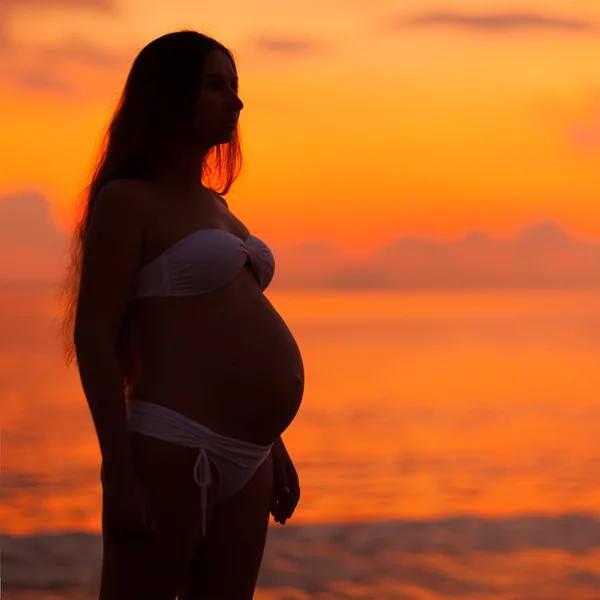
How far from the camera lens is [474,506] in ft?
37.7

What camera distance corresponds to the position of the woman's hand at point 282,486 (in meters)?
3.02

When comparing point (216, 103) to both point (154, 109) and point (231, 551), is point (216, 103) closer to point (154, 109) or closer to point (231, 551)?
point (154, 109)

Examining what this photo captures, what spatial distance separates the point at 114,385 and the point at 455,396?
25.5 m

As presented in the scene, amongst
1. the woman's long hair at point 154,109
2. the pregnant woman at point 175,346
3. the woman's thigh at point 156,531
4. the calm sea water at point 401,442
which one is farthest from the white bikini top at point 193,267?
the calm sea water at point 401,442

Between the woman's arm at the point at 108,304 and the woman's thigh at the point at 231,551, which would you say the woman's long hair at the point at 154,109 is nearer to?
the woman's arm at the point at 108,304

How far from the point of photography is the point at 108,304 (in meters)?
2.64

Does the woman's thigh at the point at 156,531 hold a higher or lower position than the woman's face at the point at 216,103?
lower

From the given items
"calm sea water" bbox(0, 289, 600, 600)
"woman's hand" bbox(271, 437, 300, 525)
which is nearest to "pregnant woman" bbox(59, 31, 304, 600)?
"woman's hand" bbox(271, 437, 300, 525)

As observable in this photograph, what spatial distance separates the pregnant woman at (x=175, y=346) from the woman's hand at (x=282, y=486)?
0.10 meters

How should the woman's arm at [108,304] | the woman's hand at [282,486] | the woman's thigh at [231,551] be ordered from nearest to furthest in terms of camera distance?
the woman's arm at [108,304]
the woman's thigh at [231,551]
the woman's hand at [282,486]

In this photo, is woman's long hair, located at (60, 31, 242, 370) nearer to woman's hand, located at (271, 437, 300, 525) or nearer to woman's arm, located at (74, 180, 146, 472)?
woman's arm, located at (74, 180, 146, 472)

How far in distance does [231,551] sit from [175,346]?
517 mm

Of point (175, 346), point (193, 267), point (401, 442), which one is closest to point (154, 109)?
point (193, 267)

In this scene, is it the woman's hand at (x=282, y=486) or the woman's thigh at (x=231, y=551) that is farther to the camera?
the woman's hand at (x=282, y=486)
